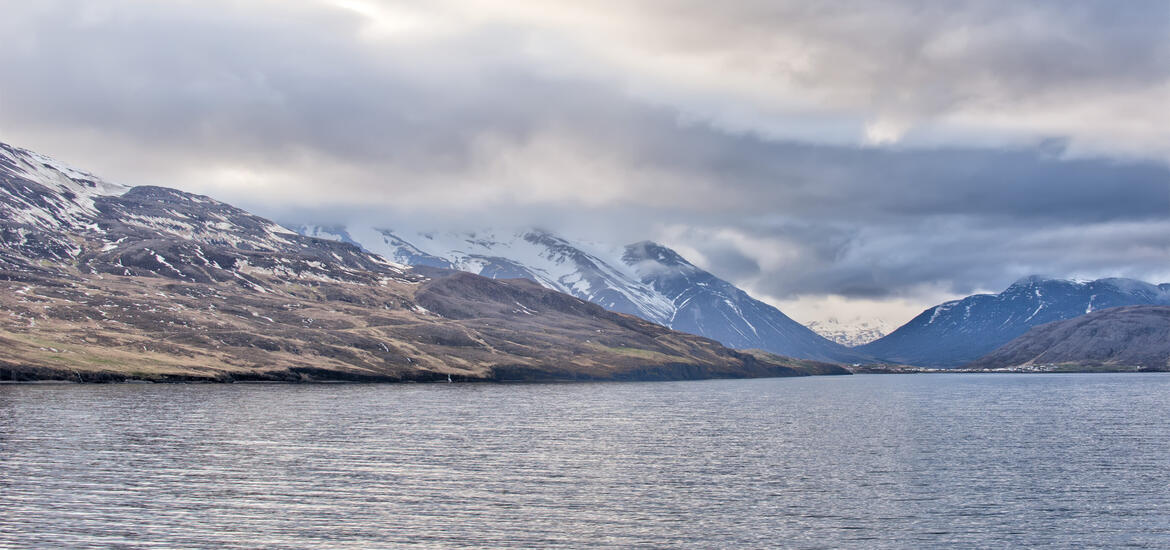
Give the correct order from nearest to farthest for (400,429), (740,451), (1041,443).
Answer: (740,451) → (1041,443) → (400,429)

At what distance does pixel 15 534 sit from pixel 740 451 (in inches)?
3375

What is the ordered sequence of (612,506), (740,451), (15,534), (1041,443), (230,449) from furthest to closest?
(1041,443)
(740,451)
(230,449)
(612,506)
(15,534)

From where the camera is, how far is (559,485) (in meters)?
94.9

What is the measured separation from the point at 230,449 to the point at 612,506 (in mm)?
57387

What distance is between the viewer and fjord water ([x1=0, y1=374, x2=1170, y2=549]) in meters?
71.9

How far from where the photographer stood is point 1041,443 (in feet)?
445

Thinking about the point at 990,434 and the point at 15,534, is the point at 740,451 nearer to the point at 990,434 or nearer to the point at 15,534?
the point at 990,434

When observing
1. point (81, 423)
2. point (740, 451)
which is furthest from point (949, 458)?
point (81, 423)

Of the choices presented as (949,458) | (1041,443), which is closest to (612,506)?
(949,458)

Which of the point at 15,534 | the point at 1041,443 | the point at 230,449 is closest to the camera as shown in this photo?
the point at 15,534

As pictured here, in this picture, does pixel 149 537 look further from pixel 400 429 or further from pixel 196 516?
pixel 400 429

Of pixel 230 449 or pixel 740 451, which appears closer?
pixel 230 449

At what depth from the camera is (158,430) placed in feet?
447

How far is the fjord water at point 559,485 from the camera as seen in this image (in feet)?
236
